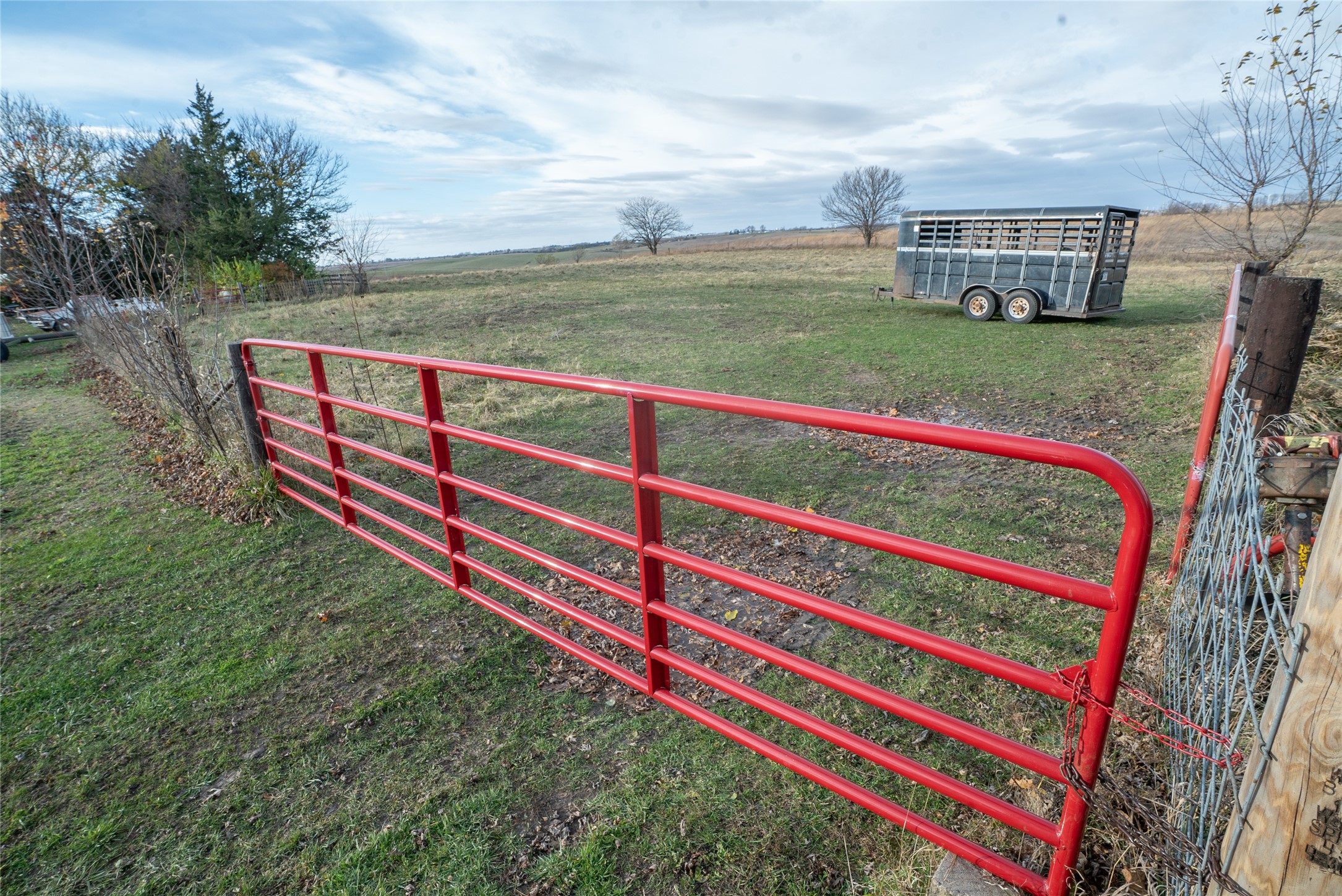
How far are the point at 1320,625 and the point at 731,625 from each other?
2768 mm

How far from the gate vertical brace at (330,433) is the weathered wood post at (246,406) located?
3.42 ft

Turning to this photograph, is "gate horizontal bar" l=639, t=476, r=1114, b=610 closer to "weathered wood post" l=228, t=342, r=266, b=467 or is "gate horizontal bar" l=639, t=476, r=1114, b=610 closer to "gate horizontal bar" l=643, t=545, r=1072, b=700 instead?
"gate horizontal bar" l=643, t=545, r=1072, b=700

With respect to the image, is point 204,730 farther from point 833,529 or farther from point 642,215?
point 642,215

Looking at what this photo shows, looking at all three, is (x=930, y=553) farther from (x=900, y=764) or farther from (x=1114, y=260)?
(x=1114, y=260)

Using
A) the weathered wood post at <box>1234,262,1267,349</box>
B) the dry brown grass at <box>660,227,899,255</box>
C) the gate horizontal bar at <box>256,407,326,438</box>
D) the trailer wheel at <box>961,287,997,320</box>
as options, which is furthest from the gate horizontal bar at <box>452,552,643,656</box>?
the dry brown grass at <box>660,227,899,255</box>

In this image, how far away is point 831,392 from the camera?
8711mm

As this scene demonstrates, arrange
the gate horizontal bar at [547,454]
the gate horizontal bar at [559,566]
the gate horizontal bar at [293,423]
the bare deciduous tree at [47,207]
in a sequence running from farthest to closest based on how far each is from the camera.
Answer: the bare deciduous tree at [47,207] → the gate horizontal bar at [293,423] → the gate horizontal bar at [559,566] → the gate horizontal bar at [547,454]

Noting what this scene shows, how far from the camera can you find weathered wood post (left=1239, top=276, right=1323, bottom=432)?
9.61ft

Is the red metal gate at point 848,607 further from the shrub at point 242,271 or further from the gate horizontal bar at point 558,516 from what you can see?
the shrub at point 242,271

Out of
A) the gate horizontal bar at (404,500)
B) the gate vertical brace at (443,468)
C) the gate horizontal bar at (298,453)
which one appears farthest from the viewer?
the gate horizontal bar at (298,453)

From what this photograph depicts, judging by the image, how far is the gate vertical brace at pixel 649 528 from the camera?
2.32 meters

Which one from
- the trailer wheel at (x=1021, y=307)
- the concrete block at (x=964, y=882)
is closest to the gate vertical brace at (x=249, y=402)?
the concrete block at (x=964, y=882)

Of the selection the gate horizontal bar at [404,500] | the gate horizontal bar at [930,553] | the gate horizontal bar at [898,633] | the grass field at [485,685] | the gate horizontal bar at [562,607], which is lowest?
the grass field at [485,685]

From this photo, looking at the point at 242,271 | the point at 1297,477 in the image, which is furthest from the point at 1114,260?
the point at 242,271
